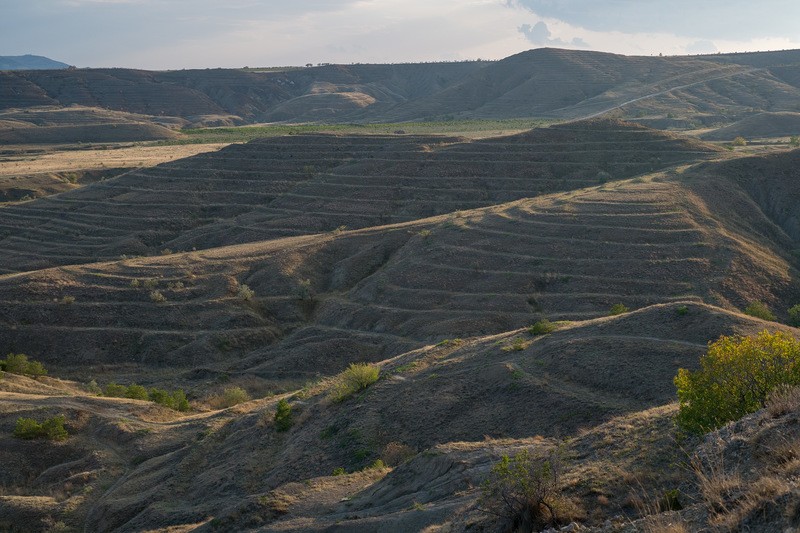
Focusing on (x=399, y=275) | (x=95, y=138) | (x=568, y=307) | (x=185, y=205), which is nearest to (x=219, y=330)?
(x=399, y=275)

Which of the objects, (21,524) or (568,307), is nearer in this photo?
(21,524)

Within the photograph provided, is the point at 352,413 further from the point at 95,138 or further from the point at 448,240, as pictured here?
the point at 95,138

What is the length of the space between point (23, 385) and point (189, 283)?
46.6ft

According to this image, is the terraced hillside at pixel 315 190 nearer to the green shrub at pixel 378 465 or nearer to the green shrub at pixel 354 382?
the green shrub at pixel 354 382

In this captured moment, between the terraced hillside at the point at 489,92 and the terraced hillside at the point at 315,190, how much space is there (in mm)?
43446

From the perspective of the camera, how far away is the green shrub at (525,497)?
32.4ft

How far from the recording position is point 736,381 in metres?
11.6

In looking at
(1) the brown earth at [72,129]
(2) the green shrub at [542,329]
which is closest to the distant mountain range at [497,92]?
(1) the brown earth at [72,129]

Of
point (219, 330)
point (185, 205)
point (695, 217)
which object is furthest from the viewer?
point (185, 205)

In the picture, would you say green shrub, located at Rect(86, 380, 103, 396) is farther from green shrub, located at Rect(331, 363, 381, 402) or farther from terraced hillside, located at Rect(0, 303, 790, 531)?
green shrub, located at Rect(331, 363, 381, 402)

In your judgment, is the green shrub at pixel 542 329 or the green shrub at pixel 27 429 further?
the green shrub at pixel 542 329

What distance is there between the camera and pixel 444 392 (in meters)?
20.5

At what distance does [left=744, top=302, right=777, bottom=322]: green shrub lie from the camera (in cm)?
3070

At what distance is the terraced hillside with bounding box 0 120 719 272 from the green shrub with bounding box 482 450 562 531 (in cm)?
4457
